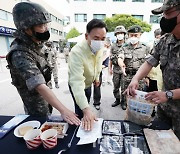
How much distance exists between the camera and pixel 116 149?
91 cm

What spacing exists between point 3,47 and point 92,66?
58.3ft

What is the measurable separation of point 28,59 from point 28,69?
0.29ft

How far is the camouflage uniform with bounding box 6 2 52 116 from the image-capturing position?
1.15m

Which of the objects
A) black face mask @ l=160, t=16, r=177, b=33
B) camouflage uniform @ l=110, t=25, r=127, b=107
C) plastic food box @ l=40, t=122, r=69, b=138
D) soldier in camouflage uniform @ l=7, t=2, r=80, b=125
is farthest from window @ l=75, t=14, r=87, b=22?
plastic food box @ l=40, t=122, r=69, b=138

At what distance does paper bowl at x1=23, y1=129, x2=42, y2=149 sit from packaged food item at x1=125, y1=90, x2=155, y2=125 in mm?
633

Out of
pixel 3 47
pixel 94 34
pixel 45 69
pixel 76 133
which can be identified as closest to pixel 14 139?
pixel 76 133

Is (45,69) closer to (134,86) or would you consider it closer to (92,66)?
(92,66)

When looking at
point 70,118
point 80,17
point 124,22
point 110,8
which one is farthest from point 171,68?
point 110,8

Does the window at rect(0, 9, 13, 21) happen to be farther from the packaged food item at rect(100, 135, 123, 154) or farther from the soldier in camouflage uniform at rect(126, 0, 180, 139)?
the packaged food item at rect(100, 135, 123, 154)

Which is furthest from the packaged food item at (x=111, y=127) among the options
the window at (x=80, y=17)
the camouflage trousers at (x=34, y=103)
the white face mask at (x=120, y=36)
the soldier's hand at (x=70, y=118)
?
the window at (x=80, y=17)

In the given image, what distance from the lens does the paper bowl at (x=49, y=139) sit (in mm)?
906

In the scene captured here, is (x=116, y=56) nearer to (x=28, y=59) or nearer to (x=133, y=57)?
(x=133, y=57)

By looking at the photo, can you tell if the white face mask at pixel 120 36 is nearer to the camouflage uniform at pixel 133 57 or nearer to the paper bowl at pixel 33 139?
the camouflage uniform at pixel 133 57

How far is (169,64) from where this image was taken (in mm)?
1296
